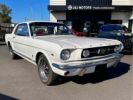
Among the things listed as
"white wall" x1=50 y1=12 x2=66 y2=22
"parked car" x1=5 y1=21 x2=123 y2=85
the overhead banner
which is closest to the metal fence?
"white wall" x1=50 y1=12 x2=66 y2=22

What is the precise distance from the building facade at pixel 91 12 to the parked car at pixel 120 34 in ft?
32.2

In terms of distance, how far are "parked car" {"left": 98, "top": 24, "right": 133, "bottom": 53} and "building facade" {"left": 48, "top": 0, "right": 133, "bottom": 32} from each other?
32.2 feet

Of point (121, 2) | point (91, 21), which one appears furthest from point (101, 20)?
point (121, 2)

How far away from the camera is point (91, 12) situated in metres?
23.5

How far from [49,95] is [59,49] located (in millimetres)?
1044

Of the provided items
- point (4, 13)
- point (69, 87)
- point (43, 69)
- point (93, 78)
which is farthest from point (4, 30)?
point (4, 13)

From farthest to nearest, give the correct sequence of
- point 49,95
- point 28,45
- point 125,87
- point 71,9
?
point 71,9 → point 28,45 → point 125,87 → point 49,95

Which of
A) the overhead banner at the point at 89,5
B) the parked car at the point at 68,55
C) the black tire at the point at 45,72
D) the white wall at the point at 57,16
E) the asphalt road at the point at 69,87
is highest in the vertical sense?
the overhead banner at the point at 89,5

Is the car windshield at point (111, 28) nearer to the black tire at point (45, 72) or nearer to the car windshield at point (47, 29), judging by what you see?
the car windshield at point (47, 29)

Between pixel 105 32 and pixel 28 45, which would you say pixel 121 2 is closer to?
pixel 105 32

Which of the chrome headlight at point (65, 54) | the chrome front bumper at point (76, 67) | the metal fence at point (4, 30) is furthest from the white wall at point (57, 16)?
the chrome headlight at point (65, 54)

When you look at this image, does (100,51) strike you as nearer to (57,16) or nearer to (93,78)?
(93,78)

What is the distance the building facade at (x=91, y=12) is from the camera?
22359 millimetres

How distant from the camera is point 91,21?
77.5ft
